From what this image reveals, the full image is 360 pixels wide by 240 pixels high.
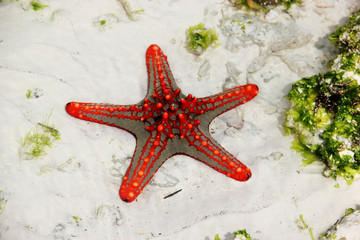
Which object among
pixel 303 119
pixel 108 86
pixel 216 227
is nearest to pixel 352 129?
pixel 303 119

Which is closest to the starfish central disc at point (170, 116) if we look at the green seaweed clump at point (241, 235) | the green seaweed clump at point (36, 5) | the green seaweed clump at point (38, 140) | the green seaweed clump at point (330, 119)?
the green seaweed clump at point (38, 140)

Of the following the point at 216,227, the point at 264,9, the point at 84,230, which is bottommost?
the point at 84,230

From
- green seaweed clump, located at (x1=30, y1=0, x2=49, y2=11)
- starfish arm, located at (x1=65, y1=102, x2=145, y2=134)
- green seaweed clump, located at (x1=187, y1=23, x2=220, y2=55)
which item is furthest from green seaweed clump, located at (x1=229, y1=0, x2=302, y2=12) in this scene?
green seaweed clump, located at (x1=30, y1=0, x2=49, y2=11)

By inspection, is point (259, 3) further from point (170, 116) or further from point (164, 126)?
point (164, 126)

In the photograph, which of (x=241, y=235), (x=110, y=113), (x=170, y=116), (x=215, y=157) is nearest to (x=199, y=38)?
(x=170, y=116)

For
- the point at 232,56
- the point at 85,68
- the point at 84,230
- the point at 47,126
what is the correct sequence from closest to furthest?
1. the point at 84,230
2. the point at 47,126
3. the point at 85,68
4. the point at 232,56

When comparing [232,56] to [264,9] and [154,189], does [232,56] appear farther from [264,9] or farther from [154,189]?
[154,189]
